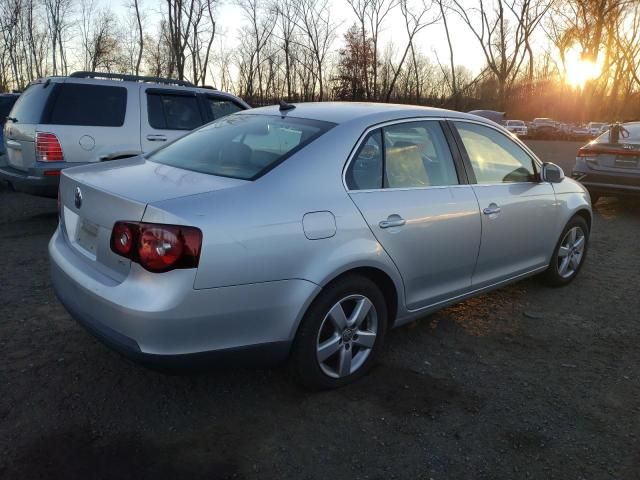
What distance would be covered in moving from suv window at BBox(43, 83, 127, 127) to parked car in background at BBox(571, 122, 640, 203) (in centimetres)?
712

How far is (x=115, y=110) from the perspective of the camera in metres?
6.52

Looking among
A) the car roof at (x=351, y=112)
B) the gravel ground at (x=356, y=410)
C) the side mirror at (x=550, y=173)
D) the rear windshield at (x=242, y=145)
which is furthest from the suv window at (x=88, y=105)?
the side mirror at (x=550, y=173)

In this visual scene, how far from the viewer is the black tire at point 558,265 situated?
472 centimetres

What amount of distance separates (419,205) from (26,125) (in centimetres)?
508

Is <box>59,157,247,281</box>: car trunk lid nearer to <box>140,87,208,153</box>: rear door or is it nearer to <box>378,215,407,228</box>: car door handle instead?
<box>378,215,407,228</box>: car door handle

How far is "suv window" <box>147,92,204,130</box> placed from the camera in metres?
6.85

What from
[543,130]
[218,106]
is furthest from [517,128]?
[218,106]

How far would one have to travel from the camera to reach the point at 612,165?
27.3ft

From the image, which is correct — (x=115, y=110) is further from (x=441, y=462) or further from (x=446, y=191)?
(x=441, y=462)

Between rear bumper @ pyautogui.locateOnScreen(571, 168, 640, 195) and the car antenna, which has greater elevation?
the car antenna

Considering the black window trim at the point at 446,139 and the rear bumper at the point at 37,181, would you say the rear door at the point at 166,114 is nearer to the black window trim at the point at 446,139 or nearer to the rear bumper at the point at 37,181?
the rear bumper at the point at 37,181

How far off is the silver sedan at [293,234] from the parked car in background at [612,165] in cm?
507

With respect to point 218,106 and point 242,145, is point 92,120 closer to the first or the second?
point 218,106

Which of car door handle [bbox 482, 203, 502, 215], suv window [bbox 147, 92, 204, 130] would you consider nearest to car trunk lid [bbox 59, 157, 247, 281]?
car door handle [bbox 482, 203, 502, 215]
